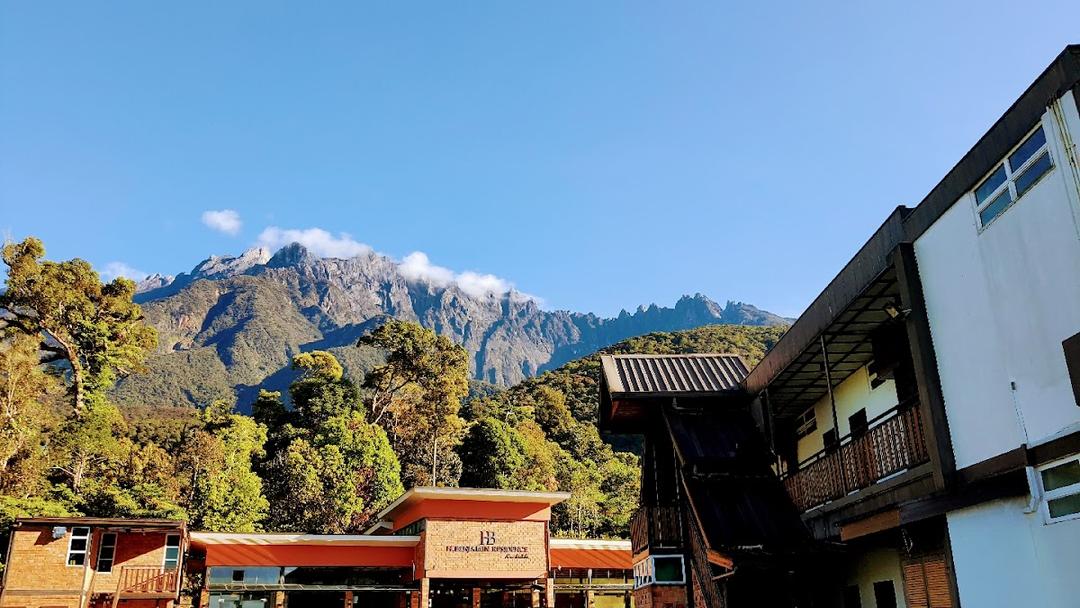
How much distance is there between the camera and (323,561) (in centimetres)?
2936

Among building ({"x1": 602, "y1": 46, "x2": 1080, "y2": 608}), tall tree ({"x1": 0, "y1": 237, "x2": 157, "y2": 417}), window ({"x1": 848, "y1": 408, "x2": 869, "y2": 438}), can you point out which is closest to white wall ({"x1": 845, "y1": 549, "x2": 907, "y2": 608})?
building ({"x1": 602, "y1": 46, "x2": 1080, "y2": 608})

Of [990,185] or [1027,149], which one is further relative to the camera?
[990,185]

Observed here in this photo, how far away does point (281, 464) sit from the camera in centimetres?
4344

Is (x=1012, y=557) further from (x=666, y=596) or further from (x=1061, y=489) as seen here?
(x=666, y=596)

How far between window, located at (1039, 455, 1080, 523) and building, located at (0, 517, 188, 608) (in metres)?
26.2

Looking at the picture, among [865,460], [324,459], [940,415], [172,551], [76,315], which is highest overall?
[76,315]

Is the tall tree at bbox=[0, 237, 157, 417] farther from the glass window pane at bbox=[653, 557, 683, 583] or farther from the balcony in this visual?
the glass window pane at bbox=[653, 557, 683, 583]

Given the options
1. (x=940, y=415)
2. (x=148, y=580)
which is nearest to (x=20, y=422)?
(x=148, y=580)

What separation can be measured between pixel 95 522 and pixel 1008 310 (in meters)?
27.6

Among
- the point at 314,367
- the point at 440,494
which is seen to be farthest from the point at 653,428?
the point at 314,367

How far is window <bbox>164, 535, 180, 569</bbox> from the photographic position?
2702 centimetres

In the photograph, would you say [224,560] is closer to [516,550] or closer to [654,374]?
[516,550]

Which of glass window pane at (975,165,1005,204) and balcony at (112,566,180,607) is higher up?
glass window pane at (975,165,1005,204)

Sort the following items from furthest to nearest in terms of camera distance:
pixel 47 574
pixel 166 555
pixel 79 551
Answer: pixel 166 555 < pixel 79 551 < pixel 47 574
